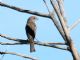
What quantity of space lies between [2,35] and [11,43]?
0.15 metres

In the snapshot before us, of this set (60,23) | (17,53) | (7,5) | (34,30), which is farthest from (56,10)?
(34,30)

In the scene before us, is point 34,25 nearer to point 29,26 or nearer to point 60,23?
point 29,26

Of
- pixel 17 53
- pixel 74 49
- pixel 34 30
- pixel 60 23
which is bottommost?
pixel 34 30

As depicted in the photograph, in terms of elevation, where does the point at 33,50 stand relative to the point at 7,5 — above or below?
below

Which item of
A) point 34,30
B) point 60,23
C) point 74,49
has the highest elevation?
point 60,23

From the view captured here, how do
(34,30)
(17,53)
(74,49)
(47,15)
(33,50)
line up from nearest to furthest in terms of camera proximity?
(74,49) < (47,15) < (17,53) < (33,50) < (34,30)

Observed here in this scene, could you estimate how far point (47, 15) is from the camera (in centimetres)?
248

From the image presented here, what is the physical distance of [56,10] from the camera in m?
2.35

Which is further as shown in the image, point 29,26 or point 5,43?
point 29,26

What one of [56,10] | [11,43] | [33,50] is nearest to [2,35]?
[11,43]

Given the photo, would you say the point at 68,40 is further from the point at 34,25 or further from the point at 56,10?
the point at 34,25

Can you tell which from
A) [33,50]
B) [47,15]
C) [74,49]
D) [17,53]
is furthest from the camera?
[33,50]

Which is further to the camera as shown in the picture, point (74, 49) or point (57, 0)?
point (57, 0)

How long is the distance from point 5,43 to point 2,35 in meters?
0.16
